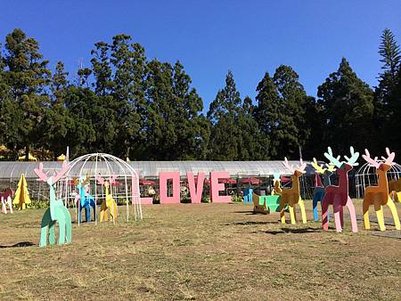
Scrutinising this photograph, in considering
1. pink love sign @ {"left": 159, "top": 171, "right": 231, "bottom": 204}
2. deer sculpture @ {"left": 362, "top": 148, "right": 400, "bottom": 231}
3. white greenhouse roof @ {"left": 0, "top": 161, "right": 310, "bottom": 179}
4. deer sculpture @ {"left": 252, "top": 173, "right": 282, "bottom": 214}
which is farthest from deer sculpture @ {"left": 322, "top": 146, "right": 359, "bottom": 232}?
white greenhouse roof @ {"left": 0, "top": 161, "right": 310, "bottom": 179}

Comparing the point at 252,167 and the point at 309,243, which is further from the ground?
the point at 252,167

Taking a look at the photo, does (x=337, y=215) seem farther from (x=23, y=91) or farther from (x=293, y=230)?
(x=23, y=91)

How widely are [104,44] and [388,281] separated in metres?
42.0

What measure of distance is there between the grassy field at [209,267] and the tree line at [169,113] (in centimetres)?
2909

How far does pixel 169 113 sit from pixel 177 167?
785 cm

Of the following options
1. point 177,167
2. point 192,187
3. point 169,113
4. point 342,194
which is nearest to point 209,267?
point 342,194

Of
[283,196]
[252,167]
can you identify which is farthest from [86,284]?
[252,167]

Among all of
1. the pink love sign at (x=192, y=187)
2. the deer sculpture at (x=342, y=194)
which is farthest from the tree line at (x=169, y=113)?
the deer sculpture at (x=342, y=194)

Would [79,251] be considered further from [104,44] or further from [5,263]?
[104,44]

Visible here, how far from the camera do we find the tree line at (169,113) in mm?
39531

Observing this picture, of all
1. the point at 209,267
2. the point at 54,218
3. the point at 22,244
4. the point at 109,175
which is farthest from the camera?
the point at 109,175

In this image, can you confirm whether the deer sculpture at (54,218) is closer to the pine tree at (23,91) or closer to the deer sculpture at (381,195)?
the deer sculpture at (381,195)

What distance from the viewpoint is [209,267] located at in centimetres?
730

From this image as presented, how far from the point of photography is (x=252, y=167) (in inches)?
1531
